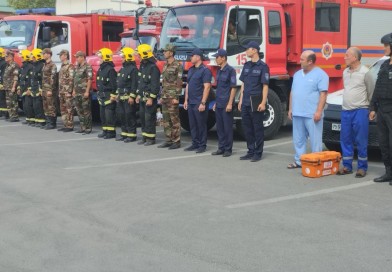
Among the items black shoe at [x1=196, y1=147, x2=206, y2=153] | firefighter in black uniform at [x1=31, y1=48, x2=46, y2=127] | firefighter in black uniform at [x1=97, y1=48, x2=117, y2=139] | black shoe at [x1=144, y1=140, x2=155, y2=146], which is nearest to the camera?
black shoe at [x1=196, y1=147, x2=206, y2=153]

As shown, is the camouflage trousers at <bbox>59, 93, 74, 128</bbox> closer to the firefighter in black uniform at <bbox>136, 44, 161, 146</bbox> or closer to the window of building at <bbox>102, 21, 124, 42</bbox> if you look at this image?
the firefighter in black uniform at <bbox>136, 44, 161, 146</bbox>

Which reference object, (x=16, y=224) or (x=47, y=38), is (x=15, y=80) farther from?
(x=16, y=224)

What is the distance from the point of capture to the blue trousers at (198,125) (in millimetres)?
10297

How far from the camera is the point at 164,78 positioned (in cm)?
1059

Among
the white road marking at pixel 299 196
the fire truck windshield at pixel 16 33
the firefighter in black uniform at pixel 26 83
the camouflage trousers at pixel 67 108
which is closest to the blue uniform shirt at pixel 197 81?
the white road marking at pixel 299 196

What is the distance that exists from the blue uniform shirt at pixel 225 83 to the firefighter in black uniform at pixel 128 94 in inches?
86.5

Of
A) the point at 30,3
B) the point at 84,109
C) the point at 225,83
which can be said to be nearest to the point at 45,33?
the point at 84,109

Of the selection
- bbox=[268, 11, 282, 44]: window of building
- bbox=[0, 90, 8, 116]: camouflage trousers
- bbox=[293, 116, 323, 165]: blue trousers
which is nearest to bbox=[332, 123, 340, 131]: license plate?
bbox=[293, 116, 323, 165]: blue trousers

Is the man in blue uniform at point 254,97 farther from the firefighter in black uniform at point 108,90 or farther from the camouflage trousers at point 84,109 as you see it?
the camouflage trousers at point 84,109

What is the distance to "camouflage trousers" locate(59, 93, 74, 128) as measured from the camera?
12.9 meters

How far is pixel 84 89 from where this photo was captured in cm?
1251

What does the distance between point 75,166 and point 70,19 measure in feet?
27.1

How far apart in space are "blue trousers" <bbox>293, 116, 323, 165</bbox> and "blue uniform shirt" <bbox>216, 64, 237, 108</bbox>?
5.35 feet

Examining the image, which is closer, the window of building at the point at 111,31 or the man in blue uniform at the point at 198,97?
the man in blue uniform at the point at 198,97
